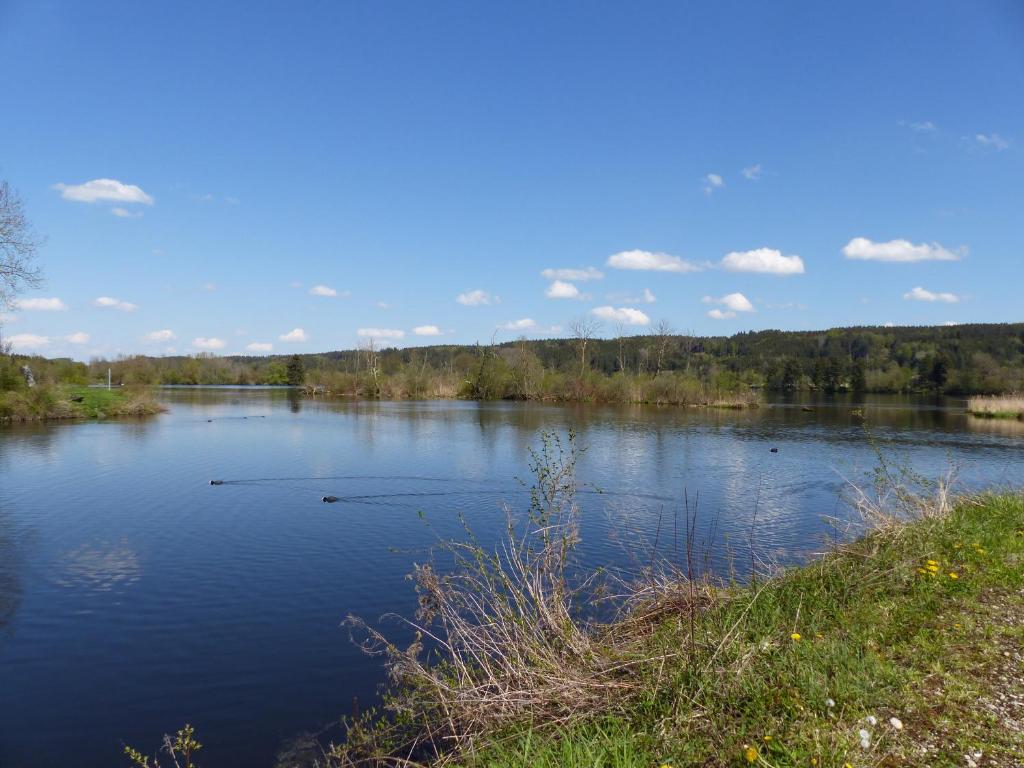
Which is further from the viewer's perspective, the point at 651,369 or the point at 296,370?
the point at 296,370

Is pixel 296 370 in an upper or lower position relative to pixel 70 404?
upper

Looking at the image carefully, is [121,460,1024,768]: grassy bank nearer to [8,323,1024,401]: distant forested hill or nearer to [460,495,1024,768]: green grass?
[460,495,1024,768]: green grass

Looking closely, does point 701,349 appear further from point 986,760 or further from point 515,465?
point 986,760

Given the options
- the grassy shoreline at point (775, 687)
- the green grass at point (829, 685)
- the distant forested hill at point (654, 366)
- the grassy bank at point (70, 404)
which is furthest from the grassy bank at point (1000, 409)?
the grassy bank at point (70, 404)

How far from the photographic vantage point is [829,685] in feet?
14.0

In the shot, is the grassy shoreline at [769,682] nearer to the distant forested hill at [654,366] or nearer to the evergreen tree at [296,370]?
the distant forested hill at [654,366]

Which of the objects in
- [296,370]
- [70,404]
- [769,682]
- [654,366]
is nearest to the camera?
[769,682]

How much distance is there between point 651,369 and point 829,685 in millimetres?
86363

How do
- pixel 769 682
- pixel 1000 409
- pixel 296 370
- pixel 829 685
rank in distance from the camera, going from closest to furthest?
1. pixel 829 685
2. pixel 769 682
3. pixel 1000 409
4. pixel 296 370

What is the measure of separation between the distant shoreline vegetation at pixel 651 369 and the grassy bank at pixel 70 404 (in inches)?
57.4

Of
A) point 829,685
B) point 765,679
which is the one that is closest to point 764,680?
point 765,679

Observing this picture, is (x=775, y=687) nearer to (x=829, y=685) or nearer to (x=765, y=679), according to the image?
(x=765, y=679)

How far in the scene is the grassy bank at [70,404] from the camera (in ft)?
117

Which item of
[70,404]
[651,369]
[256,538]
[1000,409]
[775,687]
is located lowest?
[256,538]
